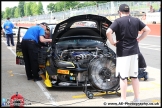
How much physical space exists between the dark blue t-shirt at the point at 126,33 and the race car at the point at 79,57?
3.29ft

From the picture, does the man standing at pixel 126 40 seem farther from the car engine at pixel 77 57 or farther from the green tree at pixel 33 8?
the green tree at pixel 33 8

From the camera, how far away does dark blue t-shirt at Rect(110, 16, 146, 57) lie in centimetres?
482

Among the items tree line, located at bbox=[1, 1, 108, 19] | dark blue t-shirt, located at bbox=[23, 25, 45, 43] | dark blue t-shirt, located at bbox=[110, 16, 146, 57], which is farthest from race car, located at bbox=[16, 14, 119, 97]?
tree line, located at bbox=[1, 1, 108, 19]

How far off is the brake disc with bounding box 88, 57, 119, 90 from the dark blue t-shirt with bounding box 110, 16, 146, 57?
94cm

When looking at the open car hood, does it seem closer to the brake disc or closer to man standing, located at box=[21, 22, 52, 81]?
man standing, located at box=[21, 22, 52, 81]

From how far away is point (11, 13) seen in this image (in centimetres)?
17900

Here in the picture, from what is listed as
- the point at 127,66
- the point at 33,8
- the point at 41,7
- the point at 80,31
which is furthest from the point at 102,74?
the point at 33,8

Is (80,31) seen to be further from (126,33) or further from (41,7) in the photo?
(41,7)

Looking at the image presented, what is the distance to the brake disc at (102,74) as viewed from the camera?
579 centimetres

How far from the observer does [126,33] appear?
15.9 feet

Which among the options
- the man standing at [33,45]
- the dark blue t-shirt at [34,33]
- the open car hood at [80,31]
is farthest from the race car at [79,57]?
the dark blue t-shirt at [34,33]

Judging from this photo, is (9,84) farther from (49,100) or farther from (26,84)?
(49,100)

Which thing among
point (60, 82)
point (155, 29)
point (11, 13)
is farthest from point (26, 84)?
point (11, 13)

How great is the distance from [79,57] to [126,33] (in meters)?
1.92
